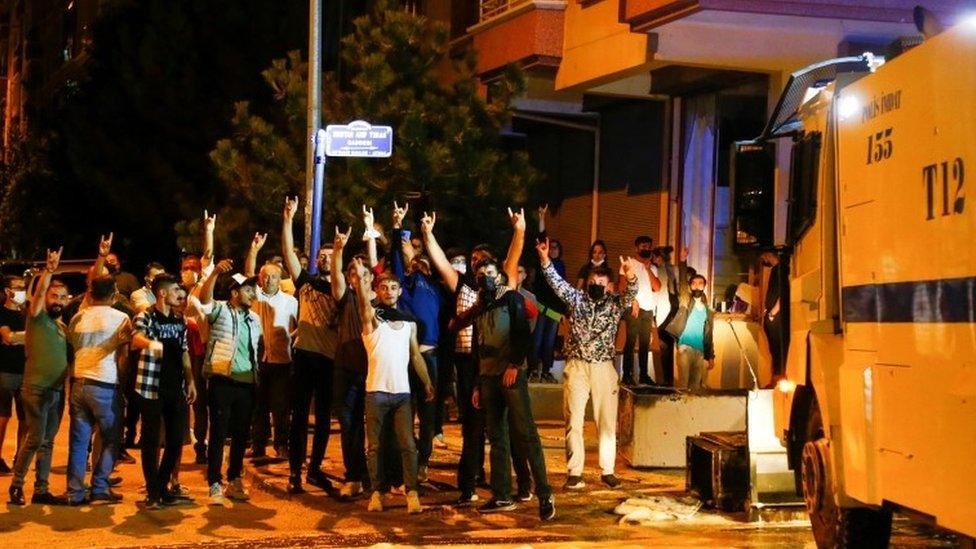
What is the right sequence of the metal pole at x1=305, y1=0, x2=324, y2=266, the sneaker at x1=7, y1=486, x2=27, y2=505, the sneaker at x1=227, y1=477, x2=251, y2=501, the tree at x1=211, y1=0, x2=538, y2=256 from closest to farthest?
the sneaker at x1=7, y1=486, x2=27, y2=505 < the sneaker at x1=227, y1=477, x2=251, y2=501 < the metal pole at x1=305, y1=0, x2=324, y2=266 < the tree at x1=211, y1=0, x2=538, y2=256

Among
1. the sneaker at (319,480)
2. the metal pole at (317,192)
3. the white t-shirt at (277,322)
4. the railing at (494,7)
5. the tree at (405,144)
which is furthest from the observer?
the railing at (494,7)

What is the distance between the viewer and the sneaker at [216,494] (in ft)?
40.9

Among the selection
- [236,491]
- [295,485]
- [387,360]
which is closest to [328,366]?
[295,485]

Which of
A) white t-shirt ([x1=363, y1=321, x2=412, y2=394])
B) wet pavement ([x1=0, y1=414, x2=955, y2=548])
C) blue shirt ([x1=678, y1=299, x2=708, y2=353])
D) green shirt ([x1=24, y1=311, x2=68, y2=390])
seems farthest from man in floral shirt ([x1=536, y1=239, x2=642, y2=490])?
blue shirt ([x1=678, y1=299, x2=708, y2=353])

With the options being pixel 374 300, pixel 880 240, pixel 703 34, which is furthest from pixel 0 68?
pixel 880 240

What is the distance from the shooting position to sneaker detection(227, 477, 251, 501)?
12.8 meters

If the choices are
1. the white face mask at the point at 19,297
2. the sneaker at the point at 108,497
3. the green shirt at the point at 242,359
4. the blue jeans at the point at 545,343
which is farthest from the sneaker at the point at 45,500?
the blue jeans at the point at 545,343

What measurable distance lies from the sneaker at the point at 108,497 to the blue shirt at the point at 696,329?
7201 millimetres

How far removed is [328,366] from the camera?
13.3 metres

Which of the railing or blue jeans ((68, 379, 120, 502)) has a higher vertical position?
the railing

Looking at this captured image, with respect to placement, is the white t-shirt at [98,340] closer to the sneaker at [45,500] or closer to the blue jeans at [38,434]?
the blue jeans at [38,434]

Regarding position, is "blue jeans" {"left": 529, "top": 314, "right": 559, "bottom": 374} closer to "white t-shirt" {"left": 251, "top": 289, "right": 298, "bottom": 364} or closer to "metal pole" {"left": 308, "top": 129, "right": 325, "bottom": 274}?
"metal pole" {"left": 308, "top": 129, "right": 325, "bottom": 274}

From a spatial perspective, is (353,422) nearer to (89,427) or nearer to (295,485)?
(295,485)

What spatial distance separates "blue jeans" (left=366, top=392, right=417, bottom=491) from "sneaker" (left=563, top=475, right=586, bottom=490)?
1630 mm
